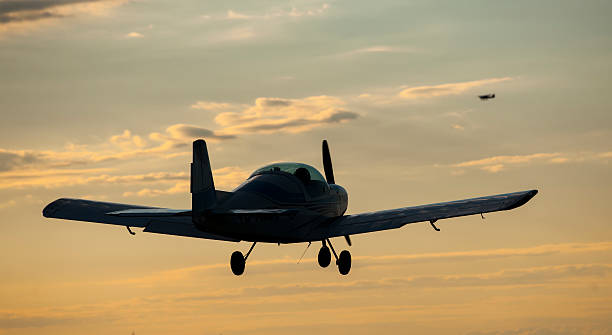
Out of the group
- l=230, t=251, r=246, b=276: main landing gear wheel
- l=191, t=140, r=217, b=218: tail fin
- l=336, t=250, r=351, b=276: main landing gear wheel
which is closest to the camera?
l=191, t=140, r=217, b=218: tail fin

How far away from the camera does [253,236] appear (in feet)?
107

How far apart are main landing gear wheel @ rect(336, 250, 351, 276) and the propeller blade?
285 inches

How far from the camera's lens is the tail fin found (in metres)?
31.4

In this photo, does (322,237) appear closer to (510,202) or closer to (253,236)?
(253,236)

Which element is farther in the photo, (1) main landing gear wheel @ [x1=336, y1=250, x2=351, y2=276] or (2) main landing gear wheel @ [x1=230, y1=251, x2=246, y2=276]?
(1) main landing gear wheel @ [x1=336, y1=250, x2=351, y2=276]

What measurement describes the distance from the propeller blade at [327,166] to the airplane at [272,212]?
3448mm

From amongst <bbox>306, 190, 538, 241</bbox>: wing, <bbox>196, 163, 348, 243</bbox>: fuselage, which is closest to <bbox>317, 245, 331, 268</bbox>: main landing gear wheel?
<bbox>306, 190, 538, 241</bbox>: wing

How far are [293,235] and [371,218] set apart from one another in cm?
299

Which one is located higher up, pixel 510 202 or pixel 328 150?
pixel 328 150

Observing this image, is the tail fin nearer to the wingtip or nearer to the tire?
the tire

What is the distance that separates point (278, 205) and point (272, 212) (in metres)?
2.65

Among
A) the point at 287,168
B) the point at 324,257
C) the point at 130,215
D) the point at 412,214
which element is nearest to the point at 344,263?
the point at 324,257

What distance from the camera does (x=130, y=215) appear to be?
113 ft

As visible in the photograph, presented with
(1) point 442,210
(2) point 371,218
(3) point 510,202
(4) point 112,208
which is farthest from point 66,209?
(3) point 510,202
